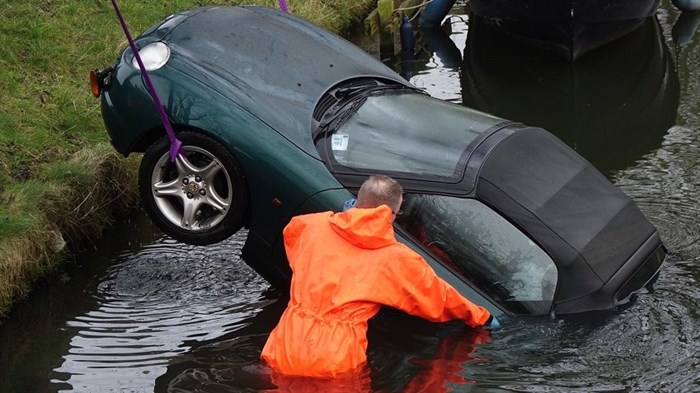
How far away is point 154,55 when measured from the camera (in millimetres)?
6676

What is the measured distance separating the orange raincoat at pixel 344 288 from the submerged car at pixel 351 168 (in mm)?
568

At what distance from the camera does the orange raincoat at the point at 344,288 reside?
5375mm

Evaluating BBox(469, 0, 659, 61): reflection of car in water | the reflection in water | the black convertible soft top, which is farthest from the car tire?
BBox(469, 0, 659, 61): reflection of car in water

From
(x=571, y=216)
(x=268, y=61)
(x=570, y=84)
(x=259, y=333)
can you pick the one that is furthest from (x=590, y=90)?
(x=259, y=333)

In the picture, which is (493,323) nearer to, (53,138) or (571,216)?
(571,216)

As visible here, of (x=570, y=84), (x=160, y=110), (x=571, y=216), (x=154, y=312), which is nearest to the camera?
(x=571, y=216)

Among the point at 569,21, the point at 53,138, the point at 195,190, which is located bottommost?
the point at 569,21

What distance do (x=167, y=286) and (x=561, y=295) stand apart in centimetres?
273

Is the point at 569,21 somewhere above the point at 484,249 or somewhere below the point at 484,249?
below

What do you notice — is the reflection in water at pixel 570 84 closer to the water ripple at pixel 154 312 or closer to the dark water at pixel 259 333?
the dark water at pixel 259 333

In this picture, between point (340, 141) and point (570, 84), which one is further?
point (570, 84)

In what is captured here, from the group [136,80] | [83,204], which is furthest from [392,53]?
[136,80]

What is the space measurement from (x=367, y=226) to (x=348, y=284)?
30 cm

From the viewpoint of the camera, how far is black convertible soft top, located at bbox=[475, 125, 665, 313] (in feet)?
19.5
